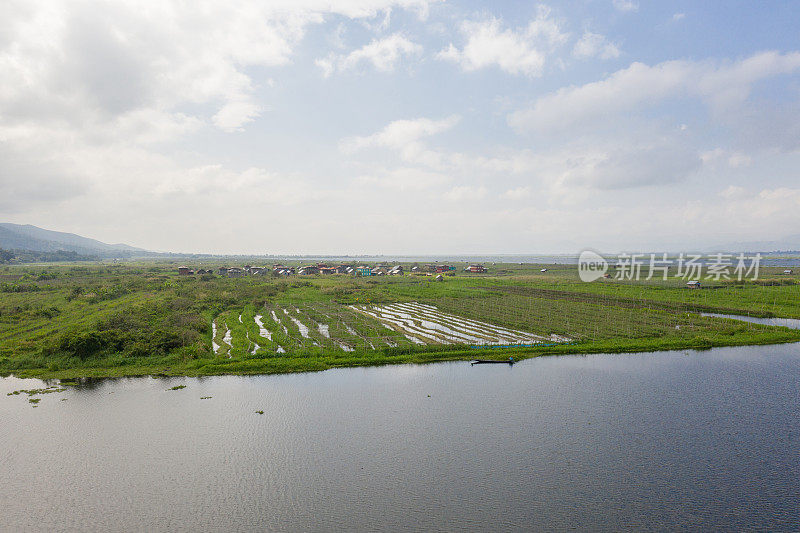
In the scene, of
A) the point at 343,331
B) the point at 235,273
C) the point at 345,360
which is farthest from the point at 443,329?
the point at 235,273

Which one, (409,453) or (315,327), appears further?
(315,327)

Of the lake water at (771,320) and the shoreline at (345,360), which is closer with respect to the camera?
the shoreline at (345,360)

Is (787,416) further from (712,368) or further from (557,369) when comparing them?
(557,369)

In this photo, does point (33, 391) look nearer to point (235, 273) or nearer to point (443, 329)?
point (443, 329)

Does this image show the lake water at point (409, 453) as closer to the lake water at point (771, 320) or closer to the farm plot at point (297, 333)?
the farm plot at point (297, 333)

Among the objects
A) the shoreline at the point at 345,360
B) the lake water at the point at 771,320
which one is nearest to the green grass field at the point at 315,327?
the shoreline at the point at 345,360

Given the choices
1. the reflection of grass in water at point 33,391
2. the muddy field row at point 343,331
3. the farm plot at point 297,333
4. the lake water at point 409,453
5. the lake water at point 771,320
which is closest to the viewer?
the lake water at point 409,453
